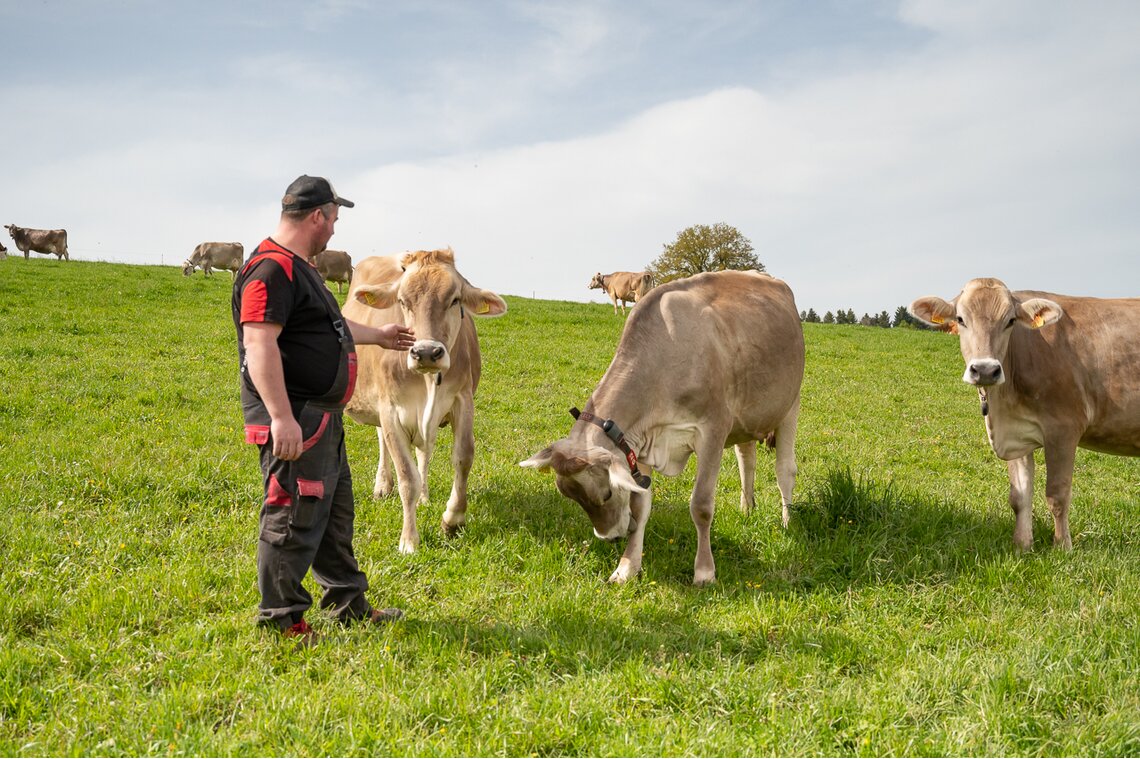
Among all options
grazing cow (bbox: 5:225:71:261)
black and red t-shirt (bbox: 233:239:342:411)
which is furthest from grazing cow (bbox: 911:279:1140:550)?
grazing cow (bbox: 5:225:71:261)

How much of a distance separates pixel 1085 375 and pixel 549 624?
5.01 m

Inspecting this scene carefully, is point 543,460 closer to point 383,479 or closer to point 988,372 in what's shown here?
point 383,479

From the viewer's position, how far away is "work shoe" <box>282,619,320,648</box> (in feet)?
14.5

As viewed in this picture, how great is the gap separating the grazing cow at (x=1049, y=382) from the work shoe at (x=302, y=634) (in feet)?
16.9

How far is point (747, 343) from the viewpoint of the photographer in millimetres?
6922

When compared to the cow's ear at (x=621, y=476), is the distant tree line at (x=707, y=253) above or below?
above

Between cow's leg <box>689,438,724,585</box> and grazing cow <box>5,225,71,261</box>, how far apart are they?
39.6 metres

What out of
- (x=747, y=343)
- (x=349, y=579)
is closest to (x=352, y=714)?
(x=349, y=579)

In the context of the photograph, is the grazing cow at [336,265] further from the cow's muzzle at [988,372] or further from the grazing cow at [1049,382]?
the cow's muzzle at [988,372]

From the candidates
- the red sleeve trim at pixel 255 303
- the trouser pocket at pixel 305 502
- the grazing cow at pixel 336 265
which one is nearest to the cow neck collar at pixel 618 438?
the trouser pocket at pixel 305 502

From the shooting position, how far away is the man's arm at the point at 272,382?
4.07 metres

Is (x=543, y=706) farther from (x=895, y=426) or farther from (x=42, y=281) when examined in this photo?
(x=42, y=281)

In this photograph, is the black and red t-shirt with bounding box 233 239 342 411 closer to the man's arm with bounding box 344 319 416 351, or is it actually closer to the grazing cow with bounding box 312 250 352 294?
the man's arm with bounding box 344 319 416 351

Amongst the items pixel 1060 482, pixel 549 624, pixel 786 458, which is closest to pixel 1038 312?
pixel 1060 482
